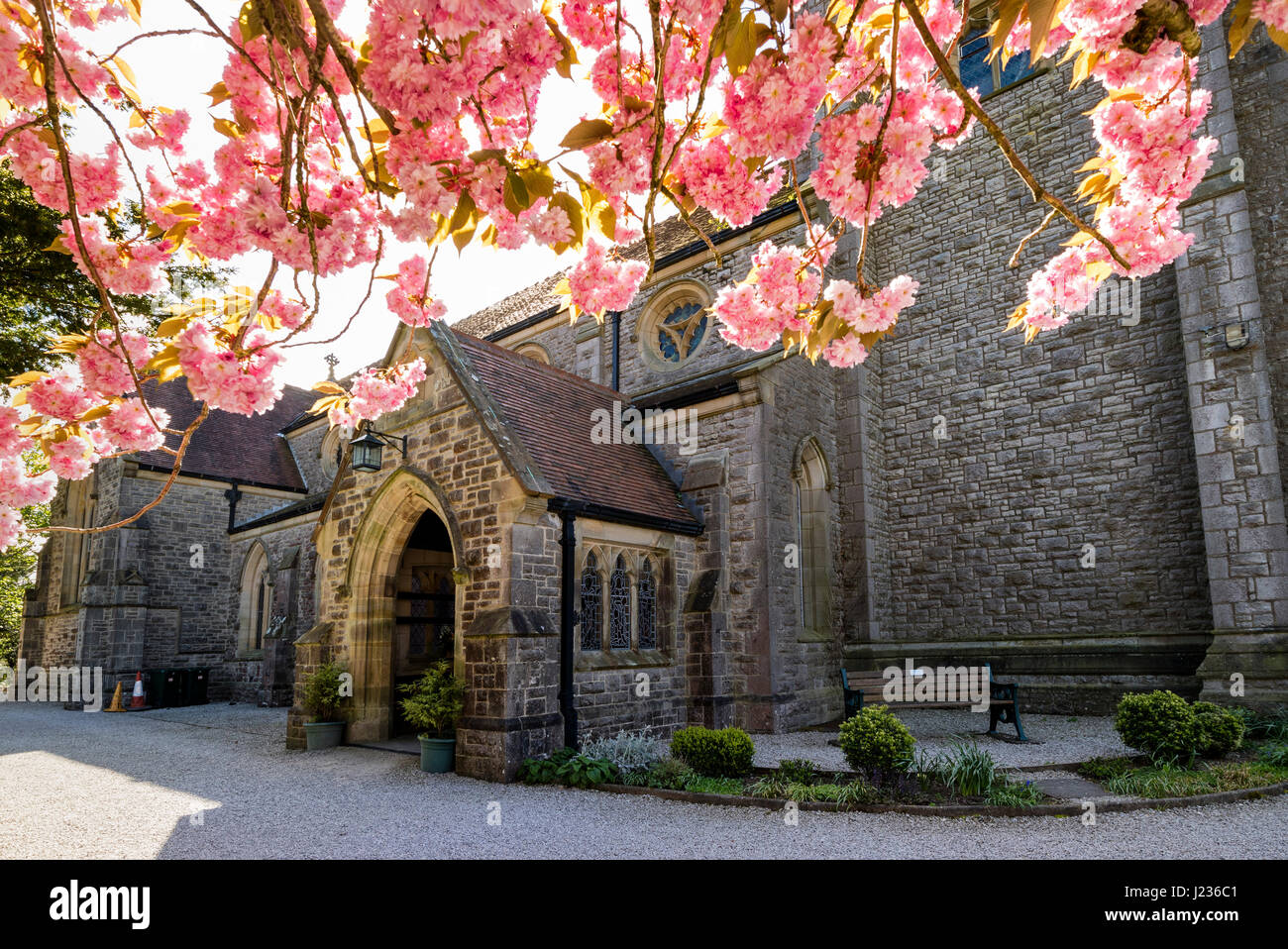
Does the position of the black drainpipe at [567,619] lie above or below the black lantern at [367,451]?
below

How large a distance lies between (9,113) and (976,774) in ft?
26.6

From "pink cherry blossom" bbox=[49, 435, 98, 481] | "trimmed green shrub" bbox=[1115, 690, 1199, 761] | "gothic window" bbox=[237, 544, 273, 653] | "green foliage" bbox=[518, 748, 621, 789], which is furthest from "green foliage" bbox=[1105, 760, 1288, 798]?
"gothic window" bbox=[237, 544, 273, 653]

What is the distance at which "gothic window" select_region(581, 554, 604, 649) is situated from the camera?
987cm

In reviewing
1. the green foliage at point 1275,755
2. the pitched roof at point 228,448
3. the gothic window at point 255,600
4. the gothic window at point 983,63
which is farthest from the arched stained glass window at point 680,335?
the gothic window at point 255,600

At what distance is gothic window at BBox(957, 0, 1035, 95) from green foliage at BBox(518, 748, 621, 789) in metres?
13.8

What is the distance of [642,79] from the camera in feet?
9.95

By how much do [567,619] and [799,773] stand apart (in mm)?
3349

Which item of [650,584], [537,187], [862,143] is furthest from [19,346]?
[862,143]

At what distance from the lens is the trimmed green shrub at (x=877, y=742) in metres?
7.03

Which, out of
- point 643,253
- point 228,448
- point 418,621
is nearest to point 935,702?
point 418,621

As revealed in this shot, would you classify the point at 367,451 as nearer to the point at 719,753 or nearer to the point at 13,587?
the point at 719,753

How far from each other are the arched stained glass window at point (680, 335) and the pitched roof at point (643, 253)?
1.10 m

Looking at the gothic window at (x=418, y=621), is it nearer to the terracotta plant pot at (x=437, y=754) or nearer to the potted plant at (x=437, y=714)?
the potted plant at (x=437, y=714)

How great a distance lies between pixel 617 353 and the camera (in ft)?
55.0
